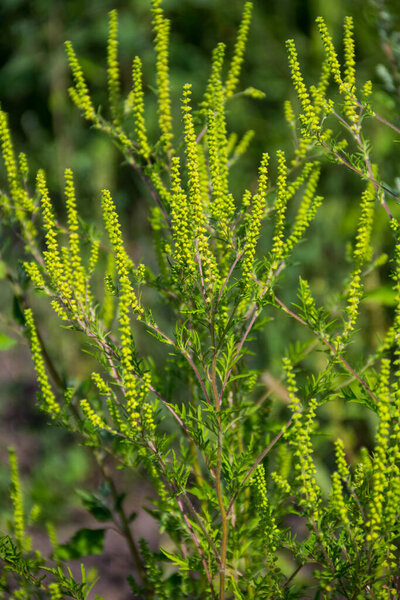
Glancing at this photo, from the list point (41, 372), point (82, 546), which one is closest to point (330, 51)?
point (41, 372)

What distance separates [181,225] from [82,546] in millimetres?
703

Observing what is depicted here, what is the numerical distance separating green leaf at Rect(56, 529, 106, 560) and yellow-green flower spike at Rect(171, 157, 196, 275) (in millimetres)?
651

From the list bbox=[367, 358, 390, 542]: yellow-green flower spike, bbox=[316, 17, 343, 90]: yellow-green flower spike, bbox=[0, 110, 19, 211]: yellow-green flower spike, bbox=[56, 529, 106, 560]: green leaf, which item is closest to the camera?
bbox=[367, 358, 390, 542]: yellow-green flower spike

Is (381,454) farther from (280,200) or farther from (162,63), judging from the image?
(162,63)

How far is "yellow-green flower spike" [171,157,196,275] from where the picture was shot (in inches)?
30.1

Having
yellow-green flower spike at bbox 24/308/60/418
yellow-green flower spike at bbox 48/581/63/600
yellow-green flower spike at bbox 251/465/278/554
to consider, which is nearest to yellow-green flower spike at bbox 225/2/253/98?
yellow-green flower spike at bbox 24/308/60/418

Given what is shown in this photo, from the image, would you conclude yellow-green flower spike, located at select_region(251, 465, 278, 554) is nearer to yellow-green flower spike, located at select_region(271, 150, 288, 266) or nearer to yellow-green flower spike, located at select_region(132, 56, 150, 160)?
yellow-green flower spike, located at select_region(271, 150, 288, 266)

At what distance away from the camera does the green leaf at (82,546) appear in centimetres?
116

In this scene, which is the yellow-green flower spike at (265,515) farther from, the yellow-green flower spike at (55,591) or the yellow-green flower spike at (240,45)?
the yellow-green flower spike at (240,45)

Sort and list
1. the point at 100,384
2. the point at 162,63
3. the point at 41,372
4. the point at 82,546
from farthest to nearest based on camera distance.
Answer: the point at 82,546
the point at 162,63
the point at 41,372
the point at 100,384

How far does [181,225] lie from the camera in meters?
0.81

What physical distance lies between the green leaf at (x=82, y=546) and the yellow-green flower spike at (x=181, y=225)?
25.6 inches

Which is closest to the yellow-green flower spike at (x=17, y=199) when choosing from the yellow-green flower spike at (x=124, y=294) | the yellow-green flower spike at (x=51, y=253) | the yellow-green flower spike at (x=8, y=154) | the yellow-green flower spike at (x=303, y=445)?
the yellow-green flower spike at (x=8, y=154)

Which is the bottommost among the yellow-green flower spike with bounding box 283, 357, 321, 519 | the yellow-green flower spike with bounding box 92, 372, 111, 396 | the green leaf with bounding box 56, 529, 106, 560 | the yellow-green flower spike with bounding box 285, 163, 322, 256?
the green leaf with bounding box 56, 529, 106, 560
